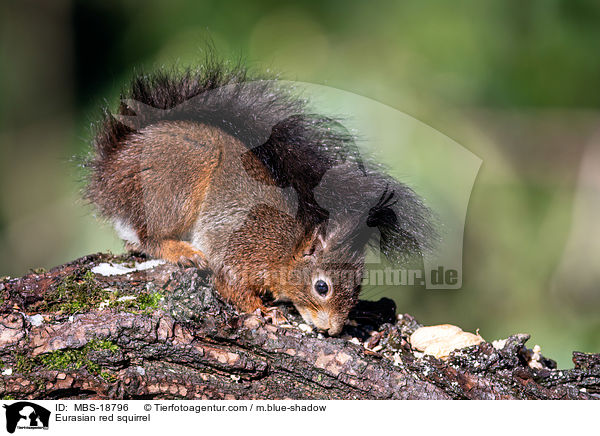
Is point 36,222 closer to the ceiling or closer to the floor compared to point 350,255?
closer to the ceiling

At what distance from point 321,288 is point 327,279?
0.05 metres

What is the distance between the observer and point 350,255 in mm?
2600

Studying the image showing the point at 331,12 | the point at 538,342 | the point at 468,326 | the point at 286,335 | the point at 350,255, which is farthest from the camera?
the point at 331,12

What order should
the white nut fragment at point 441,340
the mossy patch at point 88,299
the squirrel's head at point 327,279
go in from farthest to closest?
the squirrel's head at point 327,279 < the white nut fragment at point 441,340 < the mossy patch at point 88,299

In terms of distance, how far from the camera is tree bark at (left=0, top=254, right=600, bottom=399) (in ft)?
6.73

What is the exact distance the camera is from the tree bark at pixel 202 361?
6.73 ft

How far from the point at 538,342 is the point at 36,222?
3.76 meters

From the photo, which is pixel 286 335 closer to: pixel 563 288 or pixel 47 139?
pixel 563 288

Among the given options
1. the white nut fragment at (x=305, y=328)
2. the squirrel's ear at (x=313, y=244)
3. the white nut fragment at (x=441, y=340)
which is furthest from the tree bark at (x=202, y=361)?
the squirrel's ear at (x=313, y=244)

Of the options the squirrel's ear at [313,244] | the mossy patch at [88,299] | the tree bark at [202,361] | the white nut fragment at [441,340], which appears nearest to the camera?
the tree bark at [202,361]

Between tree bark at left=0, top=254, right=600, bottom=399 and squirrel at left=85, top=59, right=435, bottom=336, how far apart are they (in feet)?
1.25

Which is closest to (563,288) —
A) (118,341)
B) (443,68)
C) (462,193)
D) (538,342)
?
(538,342)

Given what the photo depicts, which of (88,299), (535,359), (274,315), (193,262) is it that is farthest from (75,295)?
(535,359)

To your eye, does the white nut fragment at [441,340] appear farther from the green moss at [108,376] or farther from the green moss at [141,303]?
the green moss at [108,376]
